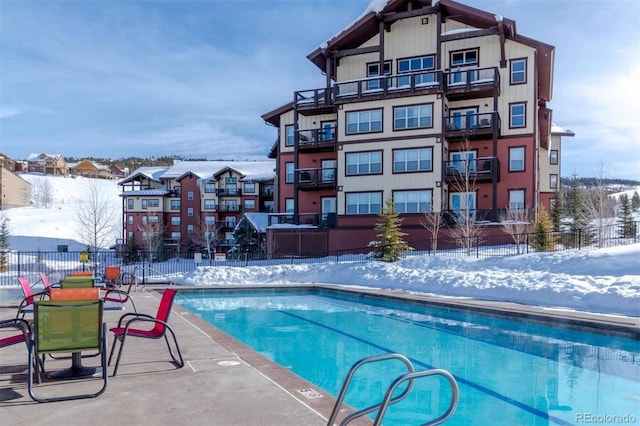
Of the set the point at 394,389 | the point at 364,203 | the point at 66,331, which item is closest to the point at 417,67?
the point at 364,203

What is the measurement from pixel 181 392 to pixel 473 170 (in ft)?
87.4

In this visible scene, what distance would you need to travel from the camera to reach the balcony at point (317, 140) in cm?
3347

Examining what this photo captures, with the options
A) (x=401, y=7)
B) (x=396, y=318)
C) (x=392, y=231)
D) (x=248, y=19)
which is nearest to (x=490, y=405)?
(x=396, y=318)

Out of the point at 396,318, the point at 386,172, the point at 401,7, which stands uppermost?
the point at 401,7

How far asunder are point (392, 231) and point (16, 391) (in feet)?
70.0

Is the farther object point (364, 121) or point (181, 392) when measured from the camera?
point (364, 121)

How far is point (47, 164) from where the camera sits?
14550cm

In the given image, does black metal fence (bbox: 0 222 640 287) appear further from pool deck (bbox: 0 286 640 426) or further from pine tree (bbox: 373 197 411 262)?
pool deck (bbox: 0 286 640 426)

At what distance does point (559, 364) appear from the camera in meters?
8.81

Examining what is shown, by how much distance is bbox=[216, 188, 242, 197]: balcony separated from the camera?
5531 cm

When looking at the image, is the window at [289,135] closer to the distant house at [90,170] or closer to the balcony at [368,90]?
the balcony at [368,90]

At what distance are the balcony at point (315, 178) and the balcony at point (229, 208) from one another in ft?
73.4

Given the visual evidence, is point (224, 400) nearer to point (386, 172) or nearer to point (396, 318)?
point (396, 318)

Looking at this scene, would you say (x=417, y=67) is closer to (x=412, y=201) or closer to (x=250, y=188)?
(x=412, y=201)
